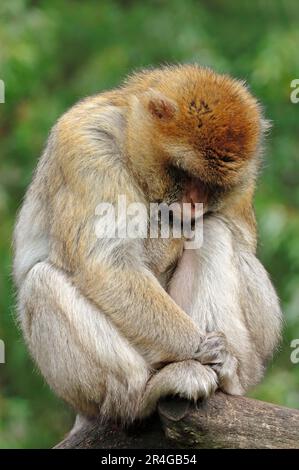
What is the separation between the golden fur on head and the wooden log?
4.62 feet

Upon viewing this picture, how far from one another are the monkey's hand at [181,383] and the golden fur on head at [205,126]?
1183 mm

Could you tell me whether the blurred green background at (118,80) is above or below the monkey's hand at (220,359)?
above

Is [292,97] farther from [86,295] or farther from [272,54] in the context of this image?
[86,295]

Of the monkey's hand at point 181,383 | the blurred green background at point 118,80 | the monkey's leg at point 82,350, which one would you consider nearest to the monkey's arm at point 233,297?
the monkey's hand at point 181,383

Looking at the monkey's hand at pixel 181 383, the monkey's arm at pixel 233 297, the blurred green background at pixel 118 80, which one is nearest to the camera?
the monkey's hand at pixel 181 383

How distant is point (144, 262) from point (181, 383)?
927 millimetres

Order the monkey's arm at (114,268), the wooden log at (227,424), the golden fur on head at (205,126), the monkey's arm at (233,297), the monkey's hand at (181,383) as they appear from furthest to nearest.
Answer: the monkey's arm at (233,297) < the monkey's arm at (114,268) < the golden fur on head at (205,126) < the monkey's hand at (181,383) < the wooden log at (227,424)

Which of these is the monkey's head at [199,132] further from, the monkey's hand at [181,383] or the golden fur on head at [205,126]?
the monkey's hand at [181,383]

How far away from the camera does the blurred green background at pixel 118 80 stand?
41.9 feet

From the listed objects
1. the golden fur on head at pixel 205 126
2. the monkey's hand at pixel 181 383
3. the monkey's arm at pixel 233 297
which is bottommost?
the monkey's hand at pixel 181 383
